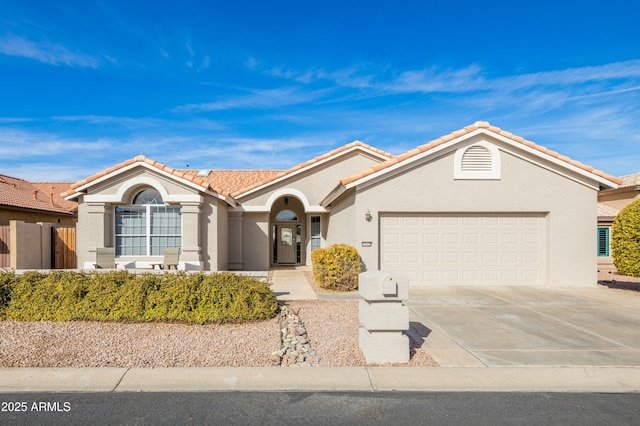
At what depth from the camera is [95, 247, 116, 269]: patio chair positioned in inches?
463

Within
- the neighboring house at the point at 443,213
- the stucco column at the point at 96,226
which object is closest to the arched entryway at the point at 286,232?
the neighboring house at the point at 443,213

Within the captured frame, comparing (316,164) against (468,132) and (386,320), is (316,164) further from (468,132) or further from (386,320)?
(386,320)

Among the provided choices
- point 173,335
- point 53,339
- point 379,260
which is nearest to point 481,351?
point 173,335

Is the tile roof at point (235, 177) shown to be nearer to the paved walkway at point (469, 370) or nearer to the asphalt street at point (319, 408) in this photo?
the paved walkway at point (469, 370)

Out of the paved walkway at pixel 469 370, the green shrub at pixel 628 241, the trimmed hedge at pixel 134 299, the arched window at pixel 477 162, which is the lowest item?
the paved walkway at pixel 469 370

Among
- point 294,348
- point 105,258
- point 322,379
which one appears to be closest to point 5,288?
point 105,258

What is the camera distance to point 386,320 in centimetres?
525

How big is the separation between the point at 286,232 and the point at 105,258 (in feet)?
29.0

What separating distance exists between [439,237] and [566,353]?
6.40m

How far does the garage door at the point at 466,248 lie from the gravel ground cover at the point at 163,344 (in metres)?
5.15

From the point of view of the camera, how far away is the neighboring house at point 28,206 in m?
18.8

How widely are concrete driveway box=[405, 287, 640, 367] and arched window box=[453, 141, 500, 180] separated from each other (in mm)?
3723

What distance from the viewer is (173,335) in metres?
6.19

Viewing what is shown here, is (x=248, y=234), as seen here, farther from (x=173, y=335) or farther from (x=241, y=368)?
(x=241, y=368)
